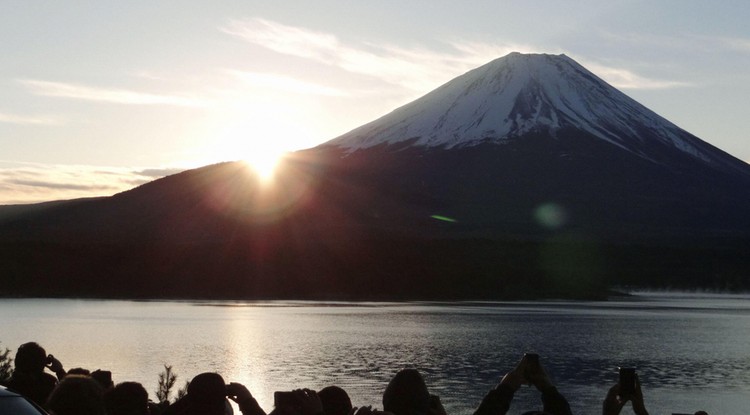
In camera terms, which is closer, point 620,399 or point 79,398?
point 79,398

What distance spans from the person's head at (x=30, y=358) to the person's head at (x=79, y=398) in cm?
238

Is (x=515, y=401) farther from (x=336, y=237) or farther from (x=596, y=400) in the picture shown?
(x=336, y=237)

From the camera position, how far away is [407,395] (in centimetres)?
806

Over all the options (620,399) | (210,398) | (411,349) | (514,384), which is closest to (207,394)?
(210,398)

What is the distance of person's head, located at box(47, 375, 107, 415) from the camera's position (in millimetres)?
7211

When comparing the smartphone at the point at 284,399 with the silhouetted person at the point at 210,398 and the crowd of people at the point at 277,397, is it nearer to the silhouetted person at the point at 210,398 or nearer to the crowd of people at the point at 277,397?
the crowd of people at the point at 277,397

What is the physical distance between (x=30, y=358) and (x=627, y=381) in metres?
4.67

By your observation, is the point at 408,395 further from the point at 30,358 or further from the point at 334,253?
the point at 334,253

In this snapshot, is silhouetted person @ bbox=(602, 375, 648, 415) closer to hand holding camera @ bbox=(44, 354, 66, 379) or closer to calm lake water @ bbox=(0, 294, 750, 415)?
hand holding camera @ bbox=(44, 354, 66, 379)

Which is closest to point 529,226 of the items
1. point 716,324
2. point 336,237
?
point 336,237

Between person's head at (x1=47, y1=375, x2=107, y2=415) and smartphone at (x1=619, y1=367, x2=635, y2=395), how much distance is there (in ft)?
11.7

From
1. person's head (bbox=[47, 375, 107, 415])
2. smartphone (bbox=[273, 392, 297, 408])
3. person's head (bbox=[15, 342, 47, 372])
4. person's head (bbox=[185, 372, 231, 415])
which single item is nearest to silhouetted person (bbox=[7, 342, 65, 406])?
person's head (bbox=[15, 342, 47, 372])

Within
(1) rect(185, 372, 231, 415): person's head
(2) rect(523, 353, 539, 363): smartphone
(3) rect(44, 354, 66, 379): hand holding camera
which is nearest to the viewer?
(2) rect(523, 353, 539, 363): smartphone

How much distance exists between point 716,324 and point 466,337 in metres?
25.0
